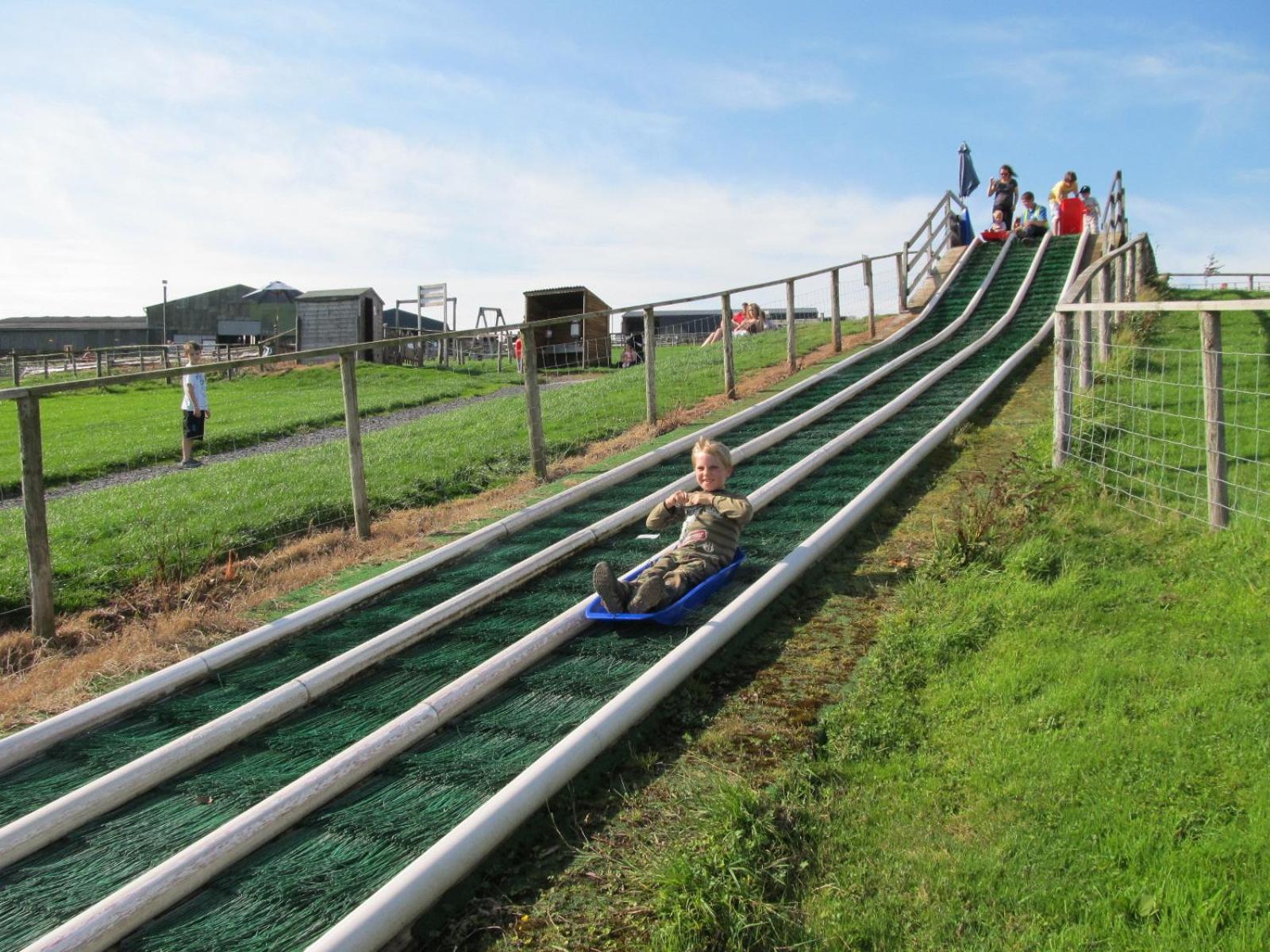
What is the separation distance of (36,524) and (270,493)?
389 cm

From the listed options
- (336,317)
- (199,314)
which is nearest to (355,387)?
(336,317)

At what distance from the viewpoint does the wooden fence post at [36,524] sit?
6121 mm

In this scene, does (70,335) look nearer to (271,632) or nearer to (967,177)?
(967,177)

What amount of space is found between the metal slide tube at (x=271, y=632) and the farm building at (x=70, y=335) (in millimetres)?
64746

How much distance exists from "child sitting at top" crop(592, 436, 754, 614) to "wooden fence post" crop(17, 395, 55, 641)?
347 cm

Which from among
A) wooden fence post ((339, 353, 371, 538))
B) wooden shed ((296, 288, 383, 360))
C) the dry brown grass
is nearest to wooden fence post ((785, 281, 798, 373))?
the dry brown grass

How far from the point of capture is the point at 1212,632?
178 inches

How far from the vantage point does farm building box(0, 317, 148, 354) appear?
65.6m

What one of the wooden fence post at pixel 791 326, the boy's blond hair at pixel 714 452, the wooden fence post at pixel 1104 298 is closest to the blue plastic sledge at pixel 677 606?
the boy's blond hair at pixel 714 452

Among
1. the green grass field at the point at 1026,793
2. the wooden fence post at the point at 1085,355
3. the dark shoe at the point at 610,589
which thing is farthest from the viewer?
the wooden fence post at the point at 1085,355

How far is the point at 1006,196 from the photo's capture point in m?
23.1

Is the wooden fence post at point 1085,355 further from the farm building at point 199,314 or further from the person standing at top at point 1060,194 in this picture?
the farm building at point 199,314

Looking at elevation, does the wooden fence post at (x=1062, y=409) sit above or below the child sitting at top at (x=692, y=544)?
above

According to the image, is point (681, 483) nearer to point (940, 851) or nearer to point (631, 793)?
point (631, 793)
